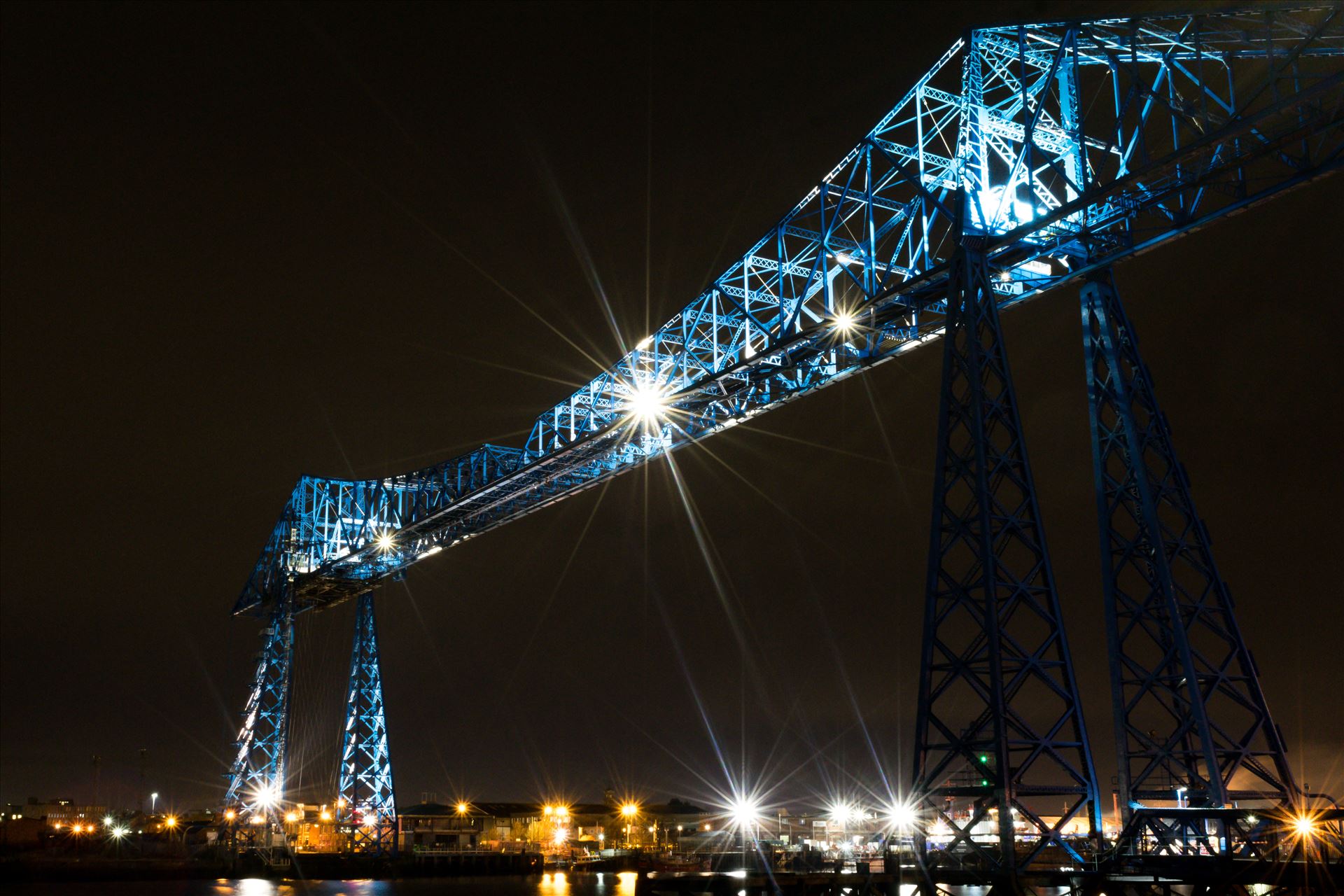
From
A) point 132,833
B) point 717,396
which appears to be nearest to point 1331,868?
point 717,396

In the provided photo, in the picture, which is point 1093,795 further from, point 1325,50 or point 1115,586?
point 1325,50

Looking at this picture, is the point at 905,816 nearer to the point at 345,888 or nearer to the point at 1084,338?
the point at 1084,338

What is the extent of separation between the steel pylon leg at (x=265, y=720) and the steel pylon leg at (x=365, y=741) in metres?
3.43

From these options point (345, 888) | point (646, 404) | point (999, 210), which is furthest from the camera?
point (345, 888)

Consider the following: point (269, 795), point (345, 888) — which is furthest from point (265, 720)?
point (345, 888)

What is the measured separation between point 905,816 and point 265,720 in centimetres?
4736

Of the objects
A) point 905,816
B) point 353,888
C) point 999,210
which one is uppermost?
point 999,210

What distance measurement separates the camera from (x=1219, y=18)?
25234mm

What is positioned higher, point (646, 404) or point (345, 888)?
point (646, 404)

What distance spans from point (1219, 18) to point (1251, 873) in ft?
54.8

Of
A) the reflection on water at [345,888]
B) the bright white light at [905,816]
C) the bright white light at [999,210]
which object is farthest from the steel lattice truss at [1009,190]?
the reflection on water at [345,888]

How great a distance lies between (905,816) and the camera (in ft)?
75.4

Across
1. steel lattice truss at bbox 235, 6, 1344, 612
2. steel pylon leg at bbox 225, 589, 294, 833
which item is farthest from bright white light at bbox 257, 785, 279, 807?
steel lattice truss at bbox 235, 6, 1344, 612

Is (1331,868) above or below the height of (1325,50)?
below
